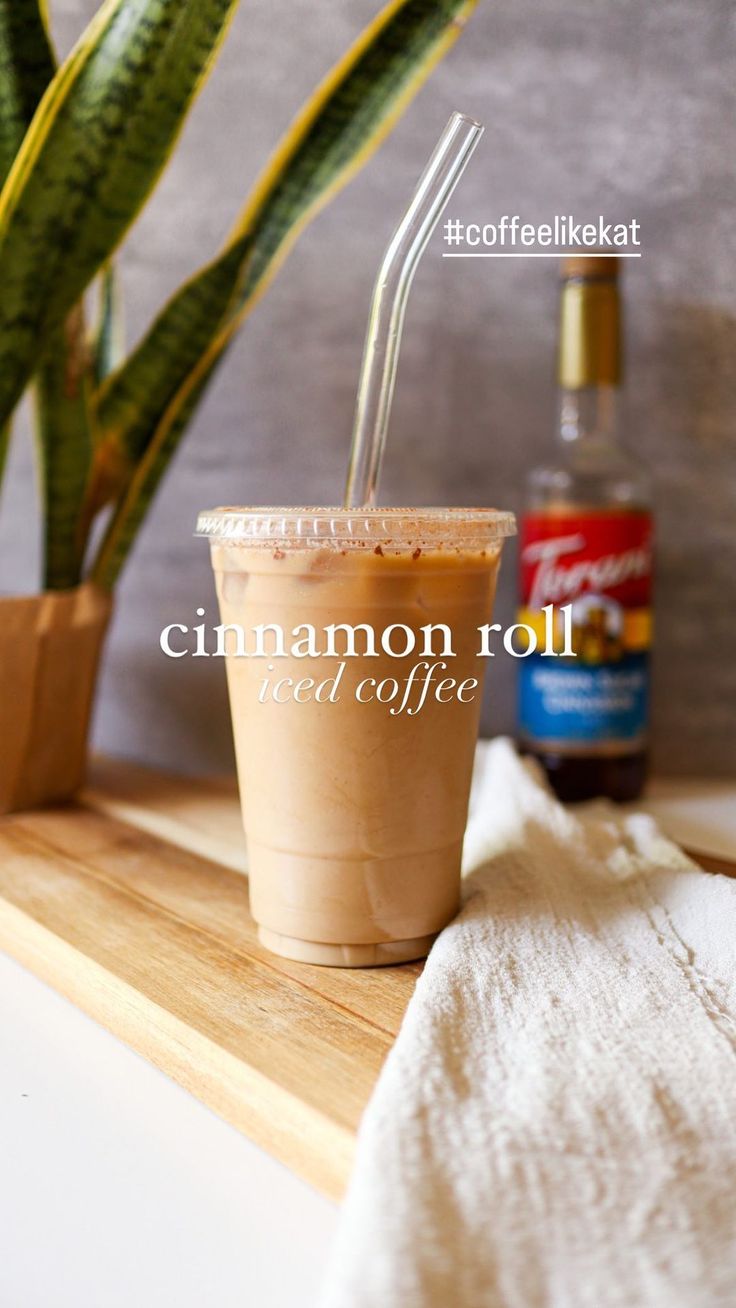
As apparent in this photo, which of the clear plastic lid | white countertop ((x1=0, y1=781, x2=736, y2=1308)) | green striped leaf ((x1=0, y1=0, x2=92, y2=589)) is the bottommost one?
white countertop ((x1=0, y1=781, x2=736, y2=1308))

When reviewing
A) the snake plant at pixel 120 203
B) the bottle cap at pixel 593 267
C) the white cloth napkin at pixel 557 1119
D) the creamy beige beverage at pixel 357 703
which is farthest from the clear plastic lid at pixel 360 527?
the bottle cap at pixel 593 267

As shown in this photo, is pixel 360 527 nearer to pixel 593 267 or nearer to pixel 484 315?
pixel 593 267

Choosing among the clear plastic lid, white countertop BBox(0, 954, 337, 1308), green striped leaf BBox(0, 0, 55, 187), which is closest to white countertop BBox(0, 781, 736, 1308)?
white countertop BBox(0, 954, 337, 1308)

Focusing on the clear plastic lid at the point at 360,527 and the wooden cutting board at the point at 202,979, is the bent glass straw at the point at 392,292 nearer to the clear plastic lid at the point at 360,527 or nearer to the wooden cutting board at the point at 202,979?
the clear plastic lid at the point at 360,527

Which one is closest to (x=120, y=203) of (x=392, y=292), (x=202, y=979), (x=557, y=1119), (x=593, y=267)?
(x=392, y=292)

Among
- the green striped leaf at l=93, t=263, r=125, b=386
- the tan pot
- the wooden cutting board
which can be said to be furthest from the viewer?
the green striped leaf at l=93, t=263, r=125, b=386

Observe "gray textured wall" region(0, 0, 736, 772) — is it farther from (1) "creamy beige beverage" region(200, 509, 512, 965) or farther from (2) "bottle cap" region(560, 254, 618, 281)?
(1) "creamy beige beverage" region(200, 509, 512, 965)

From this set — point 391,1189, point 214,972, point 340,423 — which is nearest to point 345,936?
point 214,972
